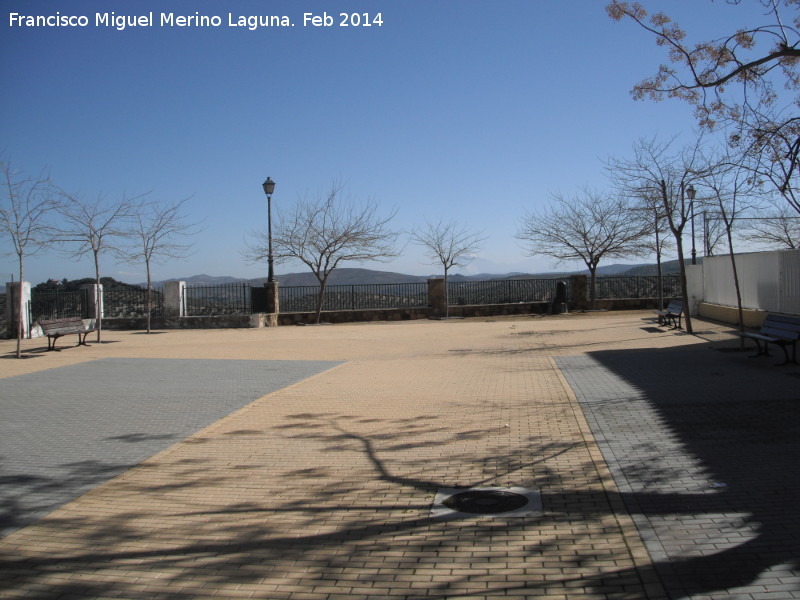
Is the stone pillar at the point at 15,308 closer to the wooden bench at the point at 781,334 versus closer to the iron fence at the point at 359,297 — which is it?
the iron fence at the point at 359,297

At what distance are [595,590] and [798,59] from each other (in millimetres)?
8930

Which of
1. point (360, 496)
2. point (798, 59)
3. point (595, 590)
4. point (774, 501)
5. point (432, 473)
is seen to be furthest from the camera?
point (798, 59)

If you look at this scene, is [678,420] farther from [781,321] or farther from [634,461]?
[781,321]

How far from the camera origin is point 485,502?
18.2 ft

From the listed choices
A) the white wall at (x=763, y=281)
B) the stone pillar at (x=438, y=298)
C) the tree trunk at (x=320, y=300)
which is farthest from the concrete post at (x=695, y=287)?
the tree trunk at (x=320, y=300)

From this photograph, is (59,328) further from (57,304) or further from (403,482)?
(403,482)

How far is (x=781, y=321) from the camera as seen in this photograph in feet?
41.5

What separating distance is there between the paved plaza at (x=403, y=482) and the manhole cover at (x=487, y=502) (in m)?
0.09

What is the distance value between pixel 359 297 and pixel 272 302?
4.31 m

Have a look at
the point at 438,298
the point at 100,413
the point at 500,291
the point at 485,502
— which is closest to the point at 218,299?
the point at 438,298

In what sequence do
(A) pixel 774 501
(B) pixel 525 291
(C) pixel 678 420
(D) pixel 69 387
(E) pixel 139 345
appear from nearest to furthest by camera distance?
(A) pixel 774 501 < (C) pixel 678 420 < (D) pixel 69 387 < (E) pixel 139 345 < (B) pixel 525 291

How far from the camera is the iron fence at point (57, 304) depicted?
81.2ft

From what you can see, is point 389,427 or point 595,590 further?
point 389,427

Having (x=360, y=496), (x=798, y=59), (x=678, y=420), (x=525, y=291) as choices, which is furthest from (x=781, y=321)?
(x=525, y=291)
